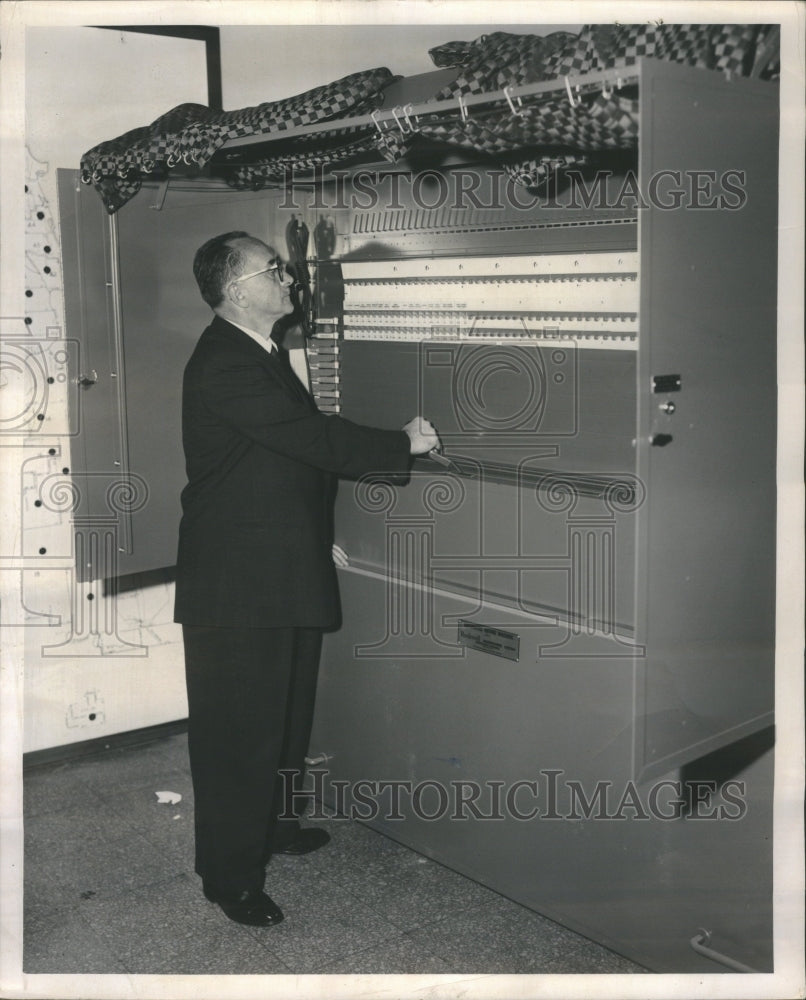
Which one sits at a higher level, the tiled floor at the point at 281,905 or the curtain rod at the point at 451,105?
the curtain rod at the point at 451,105

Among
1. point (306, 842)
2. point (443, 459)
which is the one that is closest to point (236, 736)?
point (306, 842)

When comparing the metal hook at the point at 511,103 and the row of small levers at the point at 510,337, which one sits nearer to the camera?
the metal hook at the point at 511,103

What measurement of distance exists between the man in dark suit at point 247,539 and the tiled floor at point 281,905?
124 mm

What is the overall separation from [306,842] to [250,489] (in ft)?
3.82

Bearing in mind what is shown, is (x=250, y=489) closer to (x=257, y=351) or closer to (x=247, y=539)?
(x=247, y=539)

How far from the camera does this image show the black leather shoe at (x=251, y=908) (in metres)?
2.99

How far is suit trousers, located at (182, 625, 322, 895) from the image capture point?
3.02 m

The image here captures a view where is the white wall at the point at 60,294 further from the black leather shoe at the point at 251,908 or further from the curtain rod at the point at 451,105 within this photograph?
the black leather shoe at the point at 251,908

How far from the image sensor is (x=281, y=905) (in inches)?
122

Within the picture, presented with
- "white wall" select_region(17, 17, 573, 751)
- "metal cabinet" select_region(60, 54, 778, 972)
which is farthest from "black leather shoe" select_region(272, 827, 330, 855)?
"white wall" select_region(17, 17, 573, 751)

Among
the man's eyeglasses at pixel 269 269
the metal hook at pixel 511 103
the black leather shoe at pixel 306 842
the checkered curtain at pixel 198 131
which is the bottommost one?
the black leather shoe at pixel 306 842

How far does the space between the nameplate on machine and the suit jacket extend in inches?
14.2

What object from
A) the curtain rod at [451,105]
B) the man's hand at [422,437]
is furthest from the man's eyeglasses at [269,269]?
the man's hand at [422,437]

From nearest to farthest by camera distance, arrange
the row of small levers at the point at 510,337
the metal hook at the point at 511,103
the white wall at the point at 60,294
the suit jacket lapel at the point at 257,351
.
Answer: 1. the metal hook at the point at 511,103
2. the row of small levers at the point at 510,337
3. the suit jacket lapel at the point at 257,351
4. the white wall at the point at 60,294
